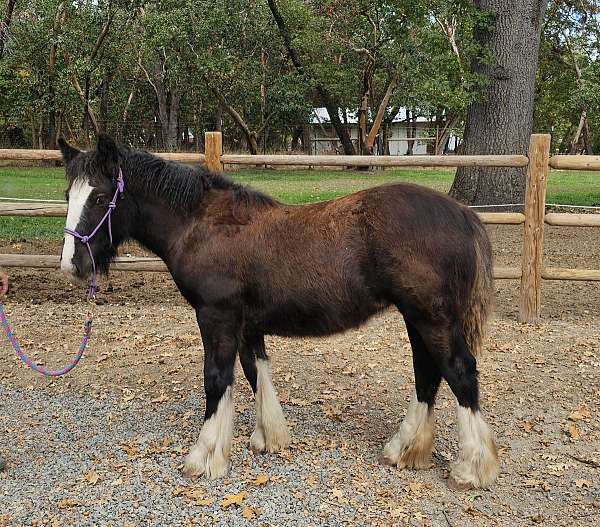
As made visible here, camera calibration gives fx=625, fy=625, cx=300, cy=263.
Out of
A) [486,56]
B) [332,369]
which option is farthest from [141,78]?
[332,369]

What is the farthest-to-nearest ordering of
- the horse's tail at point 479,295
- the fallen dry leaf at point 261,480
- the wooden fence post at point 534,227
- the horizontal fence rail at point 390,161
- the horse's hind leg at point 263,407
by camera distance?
the horizontal fence rail at point 390,161 < the wooden fence post at point 534,227 < the horse's hind leg at point 263,407 < the fallen dry leaf at point 261,480 < the horse's tail at point 479,295

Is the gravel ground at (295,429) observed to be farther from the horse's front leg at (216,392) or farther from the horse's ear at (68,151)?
the horse's ear at (68,151)

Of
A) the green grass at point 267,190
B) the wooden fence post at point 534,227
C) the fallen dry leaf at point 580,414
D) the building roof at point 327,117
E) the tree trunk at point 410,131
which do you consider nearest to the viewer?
the fallen dry leaf at point 580,414

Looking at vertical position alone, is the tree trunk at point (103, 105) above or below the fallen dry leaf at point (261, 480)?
above

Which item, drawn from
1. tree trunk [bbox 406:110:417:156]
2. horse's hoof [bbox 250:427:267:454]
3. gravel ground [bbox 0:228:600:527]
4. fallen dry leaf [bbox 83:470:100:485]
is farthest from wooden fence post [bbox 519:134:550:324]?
tree trunk [bbox 406:110:417:156]

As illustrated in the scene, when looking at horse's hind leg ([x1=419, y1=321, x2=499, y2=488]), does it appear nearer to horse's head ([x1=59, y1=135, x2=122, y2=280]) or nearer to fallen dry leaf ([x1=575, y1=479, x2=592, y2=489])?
fallen dry leaf ([x1=575, y1=479, x2=592, y2=489])

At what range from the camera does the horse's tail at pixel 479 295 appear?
10.8ft

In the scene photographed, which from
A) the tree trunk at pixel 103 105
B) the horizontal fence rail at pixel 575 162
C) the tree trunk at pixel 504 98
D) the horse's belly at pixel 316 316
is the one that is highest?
the tree trunk at pixel 103 105

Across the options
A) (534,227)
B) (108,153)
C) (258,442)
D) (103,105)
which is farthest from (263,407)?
(103,105)

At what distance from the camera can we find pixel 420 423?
357 cm

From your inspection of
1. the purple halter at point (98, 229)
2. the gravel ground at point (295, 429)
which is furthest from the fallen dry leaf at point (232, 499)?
the purple halter at point (98, 229)

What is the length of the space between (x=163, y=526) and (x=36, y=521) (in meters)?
0.63

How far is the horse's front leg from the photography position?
11.2 feet

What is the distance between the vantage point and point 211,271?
3408mm
